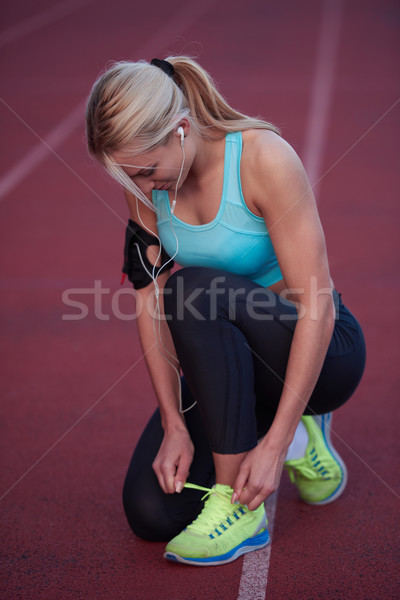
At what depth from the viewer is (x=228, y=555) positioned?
1843 mm

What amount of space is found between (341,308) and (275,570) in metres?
0.77

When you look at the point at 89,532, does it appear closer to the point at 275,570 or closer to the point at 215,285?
the point at 275,570

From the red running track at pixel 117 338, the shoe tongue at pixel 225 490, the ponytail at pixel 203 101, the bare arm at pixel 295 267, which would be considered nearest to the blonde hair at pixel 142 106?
the ponytail at pixel 203 101

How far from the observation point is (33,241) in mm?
5266

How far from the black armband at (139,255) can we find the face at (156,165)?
0.26m

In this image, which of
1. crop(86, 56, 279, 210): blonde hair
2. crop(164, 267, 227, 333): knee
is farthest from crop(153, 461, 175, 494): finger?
crop(86, 56, 279, 210): blonde hair

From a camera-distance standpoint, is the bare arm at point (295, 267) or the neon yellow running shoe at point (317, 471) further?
the neon yellow running shoe at point (317, 471)

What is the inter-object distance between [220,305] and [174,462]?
0.46 meters

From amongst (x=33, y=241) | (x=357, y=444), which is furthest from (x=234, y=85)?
(x=357, y=444)

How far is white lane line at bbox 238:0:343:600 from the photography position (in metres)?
1.77

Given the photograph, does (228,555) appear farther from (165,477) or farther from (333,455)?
(333,455)

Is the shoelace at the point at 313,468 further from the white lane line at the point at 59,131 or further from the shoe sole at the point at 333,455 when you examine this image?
the white lane line at the point at 59,131

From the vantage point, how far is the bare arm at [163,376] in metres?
1.93

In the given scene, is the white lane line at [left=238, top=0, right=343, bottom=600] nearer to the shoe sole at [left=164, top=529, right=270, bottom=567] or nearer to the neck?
the shoe sole at [left=164, top=529, right=270, bottom=567]
